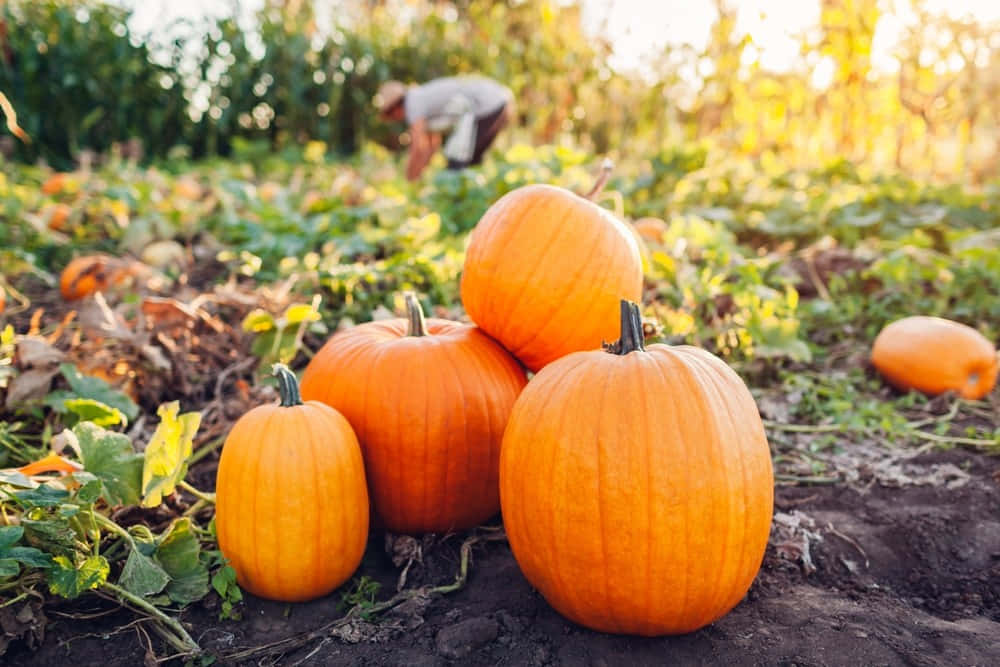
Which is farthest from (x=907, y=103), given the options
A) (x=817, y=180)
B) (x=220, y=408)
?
(x=220, y=408)

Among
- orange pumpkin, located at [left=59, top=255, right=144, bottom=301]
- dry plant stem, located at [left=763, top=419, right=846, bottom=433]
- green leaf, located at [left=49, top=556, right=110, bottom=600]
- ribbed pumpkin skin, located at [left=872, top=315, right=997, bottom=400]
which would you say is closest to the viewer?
green leaf, located at [left=49, top=556, right=110, bottom=600]

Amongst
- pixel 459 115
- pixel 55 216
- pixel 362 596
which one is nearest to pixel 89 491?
pixel 362 596

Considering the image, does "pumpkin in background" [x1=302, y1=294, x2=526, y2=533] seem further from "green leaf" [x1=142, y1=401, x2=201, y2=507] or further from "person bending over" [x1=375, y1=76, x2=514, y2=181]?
"person bending over" [x1=375, y1=76, x2=514, y2=181]

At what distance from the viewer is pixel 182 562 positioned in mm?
1896

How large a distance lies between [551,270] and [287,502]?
0.87 metres

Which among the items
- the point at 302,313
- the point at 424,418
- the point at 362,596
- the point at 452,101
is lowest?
the point at 362,596

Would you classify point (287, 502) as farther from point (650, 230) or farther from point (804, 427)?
point (650, 230)

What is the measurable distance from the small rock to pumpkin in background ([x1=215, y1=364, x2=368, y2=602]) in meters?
0.35

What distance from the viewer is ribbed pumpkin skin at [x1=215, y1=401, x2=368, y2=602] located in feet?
6.06

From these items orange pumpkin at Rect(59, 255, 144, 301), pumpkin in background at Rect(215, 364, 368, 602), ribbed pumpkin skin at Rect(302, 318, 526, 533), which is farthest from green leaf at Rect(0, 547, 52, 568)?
orange pumpkin at Rect(59, 255, 144, 301)

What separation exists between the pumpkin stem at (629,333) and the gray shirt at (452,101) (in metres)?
5.10

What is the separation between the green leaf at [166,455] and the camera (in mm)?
1942

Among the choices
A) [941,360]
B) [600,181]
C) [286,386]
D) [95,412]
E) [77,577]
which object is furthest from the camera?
[941,360]

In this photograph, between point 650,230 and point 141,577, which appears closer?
point 141,577
